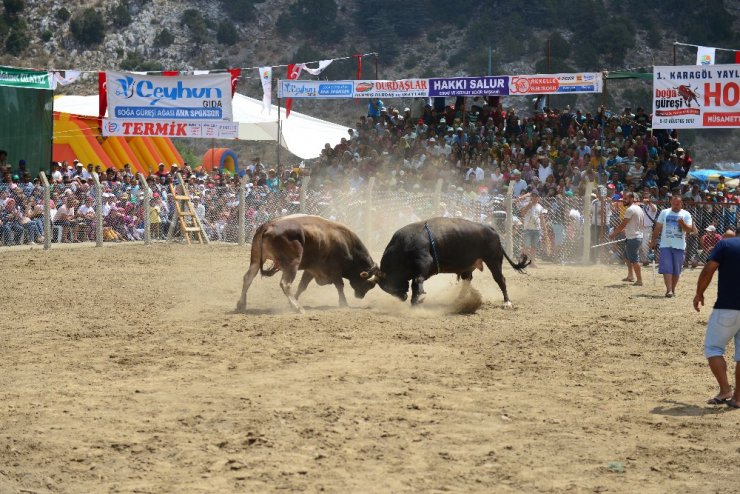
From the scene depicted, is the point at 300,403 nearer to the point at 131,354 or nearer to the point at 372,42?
the point at 131,354

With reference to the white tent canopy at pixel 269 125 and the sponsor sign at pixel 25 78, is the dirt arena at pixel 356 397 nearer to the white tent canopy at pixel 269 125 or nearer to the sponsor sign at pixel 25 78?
the sponsor sign at pixel 25 78

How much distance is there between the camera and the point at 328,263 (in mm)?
→ 15250

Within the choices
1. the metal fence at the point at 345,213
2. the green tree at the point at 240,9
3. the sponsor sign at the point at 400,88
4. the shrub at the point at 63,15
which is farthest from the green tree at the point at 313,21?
the metal fence at the point at 345,213

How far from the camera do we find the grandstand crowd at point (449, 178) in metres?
23.5

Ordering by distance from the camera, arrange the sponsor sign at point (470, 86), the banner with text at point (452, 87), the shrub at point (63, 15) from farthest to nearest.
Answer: the shrub at point (63, 15), the sponsor sign at point (470, 86), the banner with text at point (452, 87)

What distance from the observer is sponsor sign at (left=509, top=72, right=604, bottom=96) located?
26.1 meters

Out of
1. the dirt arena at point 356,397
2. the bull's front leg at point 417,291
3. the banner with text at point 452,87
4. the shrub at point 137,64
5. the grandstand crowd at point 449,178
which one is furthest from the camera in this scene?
the shrub at point 137,64

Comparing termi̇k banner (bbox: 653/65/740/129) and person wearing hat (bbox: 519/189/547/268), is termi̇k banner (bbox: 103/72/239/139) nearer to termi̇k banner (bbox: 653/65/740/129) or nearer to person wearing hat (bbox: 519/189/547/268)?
person wearing hat (bbox: 519/189/547/268)

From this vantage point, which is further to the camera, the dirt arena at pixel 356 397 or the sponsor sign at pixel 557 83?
the sponsor sign at pixel 557 83

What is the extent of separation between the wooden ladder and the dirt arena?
859 centimetres

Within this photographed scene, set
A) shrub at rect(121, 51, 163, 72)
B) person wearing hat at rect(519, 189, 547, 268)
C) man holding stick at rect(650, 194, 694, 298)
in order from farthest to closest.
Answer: shrub at rect(121, 51, 163, 72), person wearing hat at rect(519, 189, 547, 268), man holding stick at rect(650, 194, 694, 298)

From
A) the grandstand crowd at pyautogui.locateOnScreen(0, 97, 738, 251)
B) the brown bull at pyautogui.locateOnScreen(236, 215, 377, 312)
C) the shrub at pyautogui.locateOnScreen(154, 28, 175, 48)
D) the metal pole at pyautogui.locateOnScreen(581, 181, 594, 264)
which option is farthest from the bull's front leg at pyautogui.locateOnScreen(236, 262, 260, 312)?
the shrub at pyautogui.locateOnScreen(154, 28, 175, 48)

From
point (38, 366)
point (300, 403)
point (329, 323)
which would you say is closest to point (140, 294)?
point (329, 323)

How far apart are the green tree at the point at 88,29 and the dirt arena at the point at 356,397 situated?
155 ft
